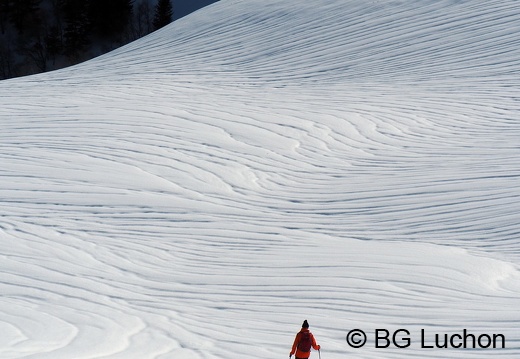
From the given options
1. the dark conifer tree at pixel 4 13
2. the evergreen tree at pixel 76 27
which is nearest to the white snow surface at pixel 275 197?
the evergreen tree at pixel 76 27

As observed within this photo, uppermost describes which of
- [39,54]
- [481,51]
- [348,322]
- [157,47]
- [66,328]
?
[39,54]

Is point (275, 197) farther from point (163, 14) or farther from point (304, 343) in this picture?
point (163, 14)

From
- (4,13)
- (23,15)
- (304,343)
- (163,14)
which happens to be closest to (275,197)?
(304,343)

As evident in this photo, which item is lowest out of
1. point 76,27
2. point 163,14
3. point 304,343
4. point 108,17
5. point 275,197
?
point 304,343

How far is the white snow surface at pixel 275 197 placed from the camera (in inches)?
196

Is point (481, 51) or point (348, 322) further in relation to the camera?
point (481, 51)

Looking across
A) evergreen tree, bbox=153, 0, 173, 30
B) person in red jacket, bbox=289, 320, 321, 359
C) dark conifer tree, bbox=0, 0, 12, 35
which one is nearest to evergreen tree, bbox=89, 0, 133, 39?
evergreen tree, bbox=153, 0, 173, 30

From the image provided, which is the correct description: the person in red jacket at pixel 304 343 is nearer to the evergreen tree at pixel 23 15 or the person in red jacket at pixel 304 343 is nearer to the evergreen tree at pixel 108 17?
the evergreen tree at pixel 23 15

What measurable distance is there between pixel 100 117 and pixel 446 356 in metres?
6.40

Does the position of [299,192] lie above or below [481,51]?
below

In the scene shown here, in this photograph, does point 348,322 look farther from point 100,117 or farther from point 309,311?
point 100,117

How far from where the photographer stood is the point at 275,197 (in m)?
7.56

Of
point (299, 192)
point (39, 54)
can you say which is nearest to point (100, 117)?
point (299, 192)

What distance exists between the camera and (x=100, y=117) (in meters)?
9.73
